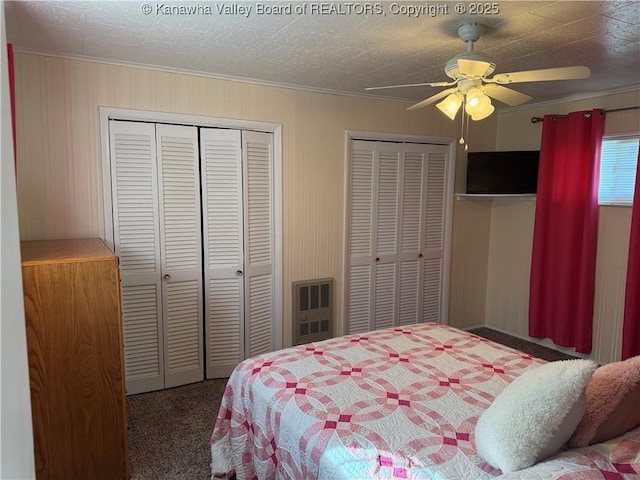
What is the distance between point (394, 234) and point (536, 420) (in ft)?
9.52

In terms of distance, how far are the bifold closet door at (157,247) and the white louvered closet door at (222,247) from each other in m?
0.08

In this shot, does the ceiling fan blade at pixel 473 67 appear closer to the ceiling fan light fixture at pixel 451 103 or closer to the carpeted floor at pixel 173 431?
the ceiling fan light fixture at pixel 451 103

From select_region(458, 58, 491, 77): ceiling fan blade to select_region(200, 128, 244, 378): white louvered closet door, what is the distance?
6.18 ft

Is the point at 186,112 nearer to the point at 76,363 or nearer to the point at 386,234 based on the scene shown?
the point at 76,363

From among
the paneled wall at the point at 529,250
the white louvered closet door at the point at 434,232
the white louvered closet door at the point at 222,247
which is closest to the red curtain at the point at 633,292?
the paneled wall at the point at 529,250

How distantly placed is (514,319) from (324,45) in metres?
3.40

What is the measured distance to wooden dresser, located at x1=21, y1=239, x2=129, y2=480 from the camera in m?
2.04

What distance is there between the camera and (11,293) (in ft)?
4.83

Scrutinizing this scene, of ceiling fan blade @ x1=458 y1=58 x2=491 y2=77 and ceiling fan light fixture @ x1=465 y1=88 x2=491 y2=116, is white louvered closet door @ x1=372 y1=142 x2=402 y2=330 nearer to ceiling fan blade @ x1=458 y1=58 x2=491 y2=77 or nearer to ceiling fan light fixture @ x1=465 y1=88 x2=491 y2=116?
ceiling fan light fixture @ x1=465 y1=88 x2=491 y2=116

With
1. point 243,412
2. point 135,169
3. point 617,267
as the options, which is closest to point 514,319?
point 617,267

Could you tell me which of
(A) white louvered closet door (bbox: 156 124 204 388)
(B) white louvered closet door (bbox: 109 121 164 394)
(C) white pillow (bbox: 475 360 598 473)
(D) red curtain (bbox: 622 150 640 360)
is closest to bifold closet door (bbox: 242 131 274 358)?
(A) white louvered closet door (bbox: 156 124 204 388)

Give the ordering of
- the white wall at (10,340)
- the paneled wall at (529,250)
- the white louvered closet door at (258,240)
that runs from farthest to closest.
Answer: the paneled wall at (529,250), the white louvered closet door at (258,240), the white wall at (10,340)

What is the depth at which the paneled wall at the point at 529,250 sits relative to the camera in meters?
3.60

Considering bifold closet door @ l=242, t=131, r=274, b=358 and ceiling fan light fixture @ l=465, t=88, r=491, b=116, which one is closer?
ceiling fan light fixture @ l=465, t=88, r=491, b=116
